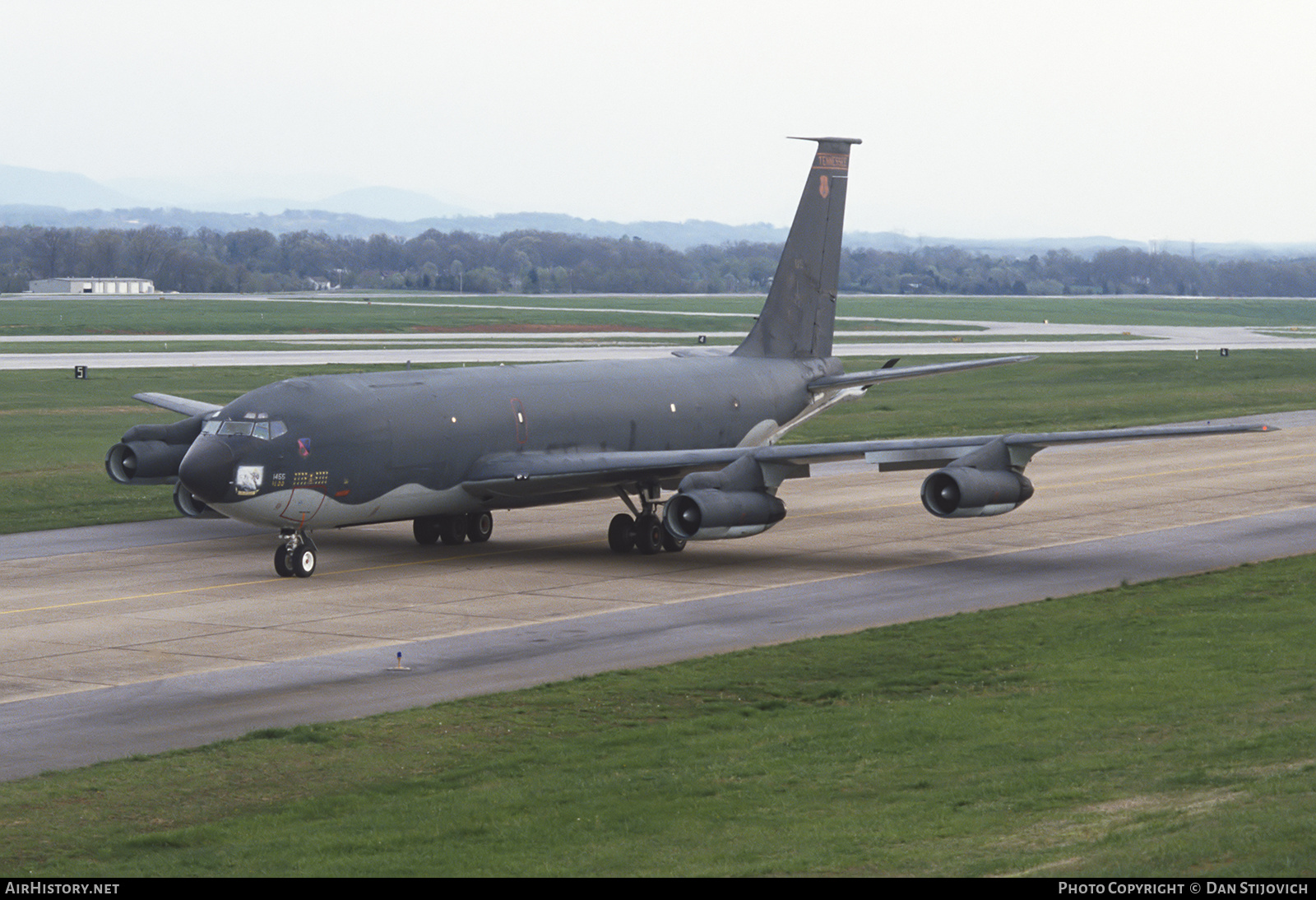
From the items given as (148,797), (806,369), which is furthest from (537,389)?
(148,797)

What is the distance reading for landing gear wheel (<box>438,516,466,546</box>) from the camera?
38438mm

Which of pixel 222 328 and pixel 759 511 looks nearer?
pixel 759 511

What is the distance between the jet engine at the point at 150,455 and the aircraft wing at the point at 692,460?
815 centimetres

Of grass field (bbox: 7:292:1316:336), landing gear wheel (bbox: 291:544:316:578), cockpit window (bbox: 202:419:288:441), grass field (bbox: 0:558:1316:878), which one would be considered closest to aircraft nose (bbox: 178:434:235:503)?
cockpit window (bbox: 202:419:288:441)

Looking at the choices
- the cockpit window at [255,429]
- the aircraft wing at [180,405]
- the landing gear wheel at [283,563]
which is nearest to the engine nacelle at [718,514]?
the landing gear wheel at [283,563]

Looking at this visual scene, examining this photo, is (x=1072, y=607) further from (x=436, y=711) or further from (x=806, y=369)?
(x=806, y=369)

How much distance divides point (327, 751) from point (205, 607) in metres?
11.6

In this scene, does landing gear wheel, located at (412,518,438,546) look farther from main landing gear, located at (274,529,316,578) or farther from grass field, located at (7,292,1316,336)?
grass field, located at (7,292,1316,336)

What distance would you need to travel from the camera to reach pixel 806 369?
45656mm

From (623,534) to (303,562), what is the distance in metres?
7.32

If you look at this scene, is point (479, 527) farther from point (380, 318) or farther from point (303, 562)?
point (380, 318)

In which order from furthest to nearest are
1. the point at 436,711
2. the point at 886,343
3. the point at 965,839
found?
the point at 886,343
the point at 436,711
the point at 965,839

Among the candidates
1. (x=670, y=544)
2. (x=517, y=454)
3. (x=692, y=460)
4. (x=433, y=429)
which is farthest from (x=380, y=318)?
(x=692, y=460)

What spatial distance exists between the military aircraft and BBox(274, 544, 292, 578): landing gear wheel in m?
0.05
